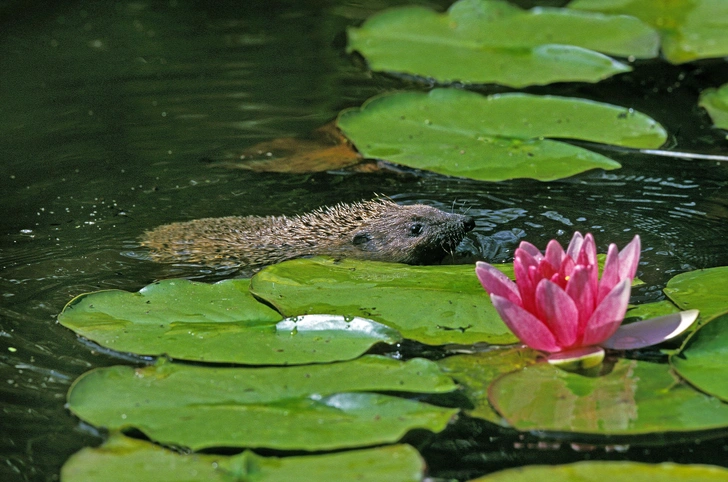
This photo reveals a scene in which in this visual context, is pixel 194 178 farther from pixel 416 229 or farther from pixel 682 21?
pixel 682 21

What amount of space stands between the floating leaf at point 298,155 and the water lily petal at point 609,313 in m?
3.49

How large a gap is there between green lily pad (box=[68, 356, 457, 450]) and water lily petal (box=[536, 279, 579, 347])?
23.3 inches

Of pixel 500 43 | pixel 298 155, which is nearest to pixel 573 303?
pixel 298 155

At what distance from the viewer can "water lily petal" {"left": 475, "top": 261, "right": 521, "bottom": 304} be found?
4.17 meters

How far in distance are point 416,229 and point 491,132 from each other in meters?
1.26

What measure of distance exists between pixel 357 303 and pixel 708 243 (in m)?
2.60

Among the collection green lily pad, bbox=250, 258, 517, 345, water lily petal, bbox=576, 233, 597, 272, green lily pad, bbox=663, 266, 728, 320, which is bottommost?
green lily pad, bbox=250, 258, 517, 345

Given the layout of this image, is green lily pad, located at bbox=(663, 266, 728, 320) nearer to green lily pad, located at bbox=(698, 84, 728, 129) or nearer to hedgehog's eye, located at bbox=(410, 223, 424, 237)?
hedgehog's eye, located at bbox=(410, 223, 424, 237)

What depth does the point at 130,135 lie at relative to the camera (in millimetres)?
7676

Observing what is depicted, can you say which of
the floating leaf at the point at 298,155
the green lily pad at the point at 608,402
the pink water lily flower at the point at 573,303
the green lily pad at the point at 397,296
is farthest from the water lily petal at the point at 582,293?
the floating leaf at the point at 298,155

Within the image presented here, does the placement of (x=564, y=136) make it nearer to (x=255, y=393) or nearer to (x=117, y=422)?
(x=255, y=393)

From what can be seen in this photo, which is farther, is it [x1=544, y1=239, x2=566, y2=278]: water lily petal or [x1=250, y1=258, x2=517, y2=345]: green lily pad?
[x1=250, y1=258, x2=517, y2=345]: green lily pad

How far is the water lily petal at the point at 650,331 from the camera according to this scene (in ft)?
13.7

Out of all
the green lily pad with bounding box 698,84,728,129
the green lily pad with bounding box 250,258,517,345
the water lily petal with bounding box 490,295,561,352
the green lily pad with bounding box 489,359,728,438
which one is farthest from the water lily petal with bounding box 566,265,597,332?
the green lily pad with bounding box 698,84,728,129
